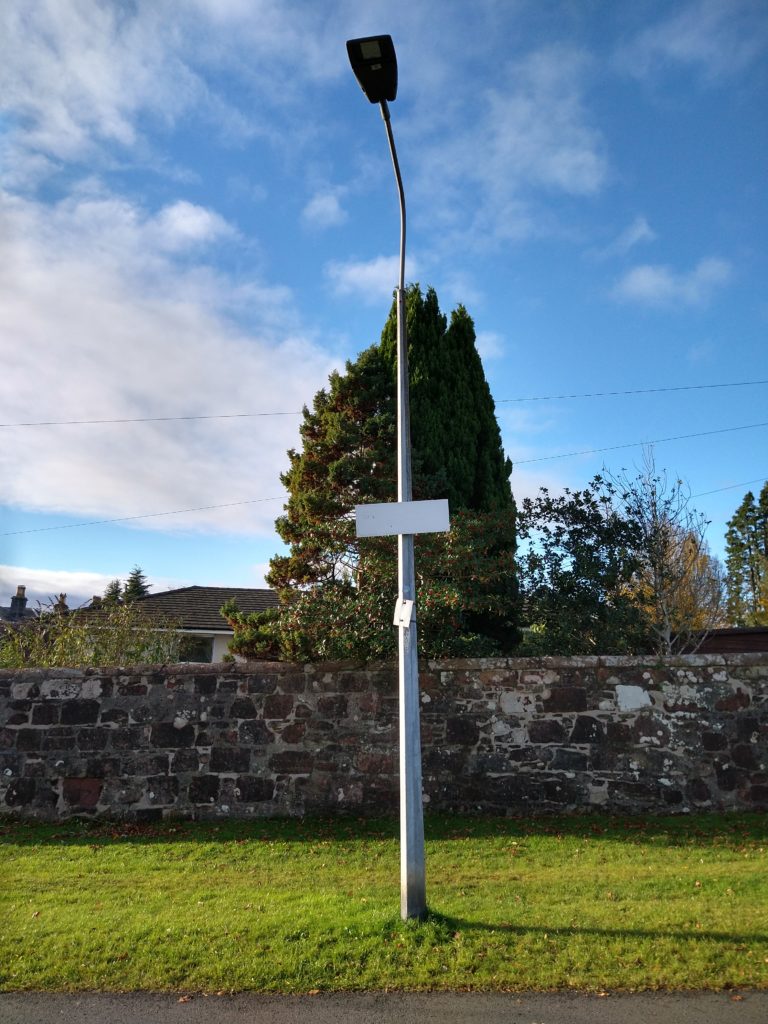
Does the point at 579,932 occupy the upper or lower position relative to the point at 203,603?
lower

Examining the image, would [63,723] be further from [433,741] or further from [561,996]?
[561,996]

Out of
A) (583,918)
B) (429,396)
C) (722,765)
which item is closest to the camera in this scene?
(583,918)

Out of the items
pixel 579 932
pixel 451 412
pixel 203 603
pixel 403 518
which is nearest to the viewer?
pixel 579 932

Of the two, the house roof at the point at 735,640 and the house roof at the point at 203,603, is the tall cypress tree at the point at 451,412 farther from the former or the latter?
the house roof at the point at 203,603

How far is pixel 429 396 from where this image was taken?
1286cm

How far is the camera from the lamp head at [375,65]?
16.4 ft

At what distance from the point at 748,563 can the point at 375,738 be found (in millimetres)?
40425

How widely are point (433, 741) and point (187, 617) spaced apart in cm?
1643

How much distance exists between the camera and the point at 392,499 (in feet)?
38.6

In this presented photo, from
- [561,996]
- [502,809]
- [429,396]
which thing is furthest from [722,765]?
[429,396]

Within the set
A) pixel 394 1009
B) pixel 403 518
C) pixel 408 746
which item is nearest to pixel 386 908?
pixel 408 746

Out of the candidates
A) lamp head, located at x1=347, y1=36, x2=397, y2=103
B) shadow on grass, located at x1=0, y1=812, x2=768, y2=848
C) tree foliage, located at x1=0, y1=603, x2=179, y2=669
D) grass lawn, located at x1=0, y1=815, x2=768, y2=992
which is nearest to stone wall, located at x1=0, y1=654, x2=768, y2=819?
shadow on grass, located at x1=0, y1=812, x2=768, y2=848

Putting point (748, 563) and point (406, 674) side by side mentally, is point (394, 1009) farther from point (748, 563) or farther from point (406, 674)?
point (748, 563)

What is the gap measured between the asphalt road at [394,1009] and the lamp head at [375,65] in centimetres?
610
